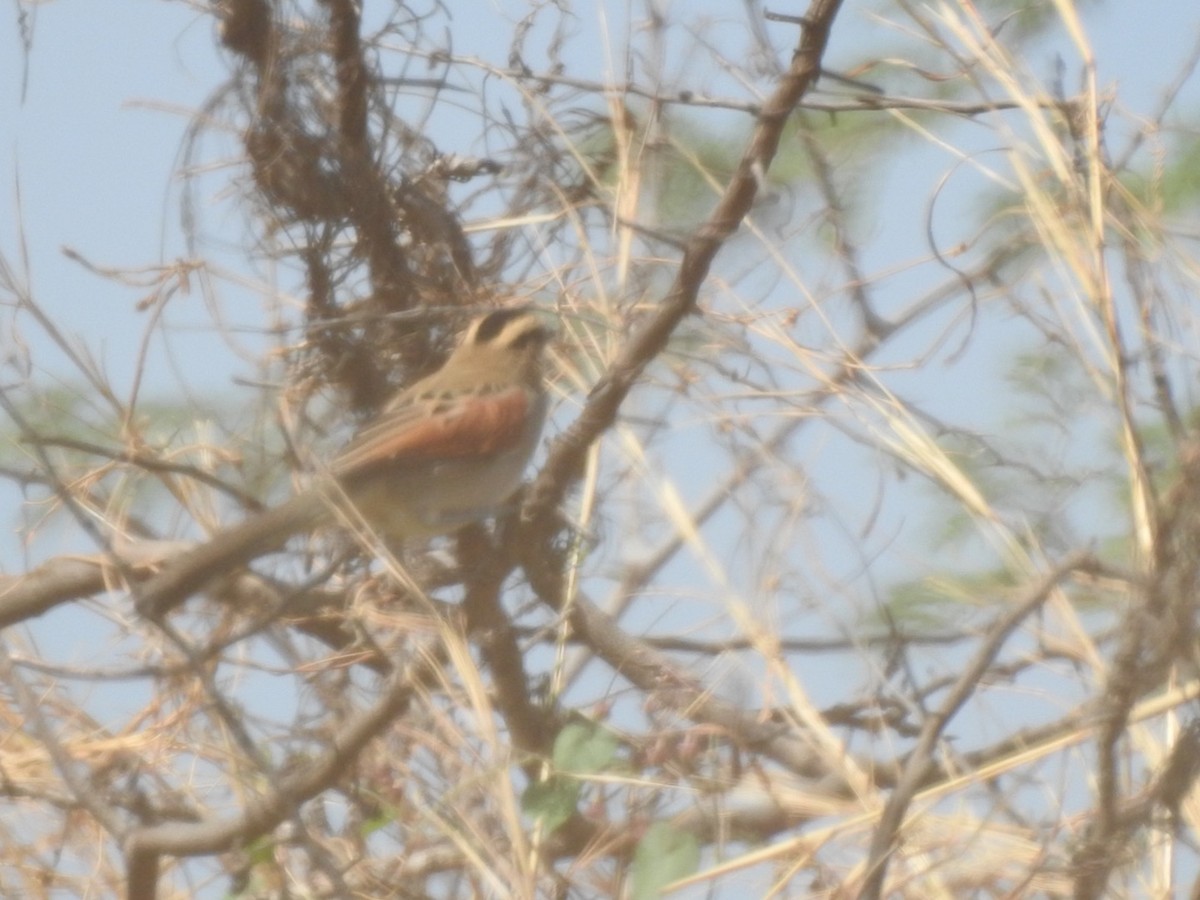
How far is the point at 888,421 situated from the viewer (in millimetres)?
3678

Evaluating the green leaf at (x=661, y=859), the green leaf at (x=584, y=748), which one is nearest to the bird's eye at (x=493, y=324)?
the green leaf at (x=584, y=748)

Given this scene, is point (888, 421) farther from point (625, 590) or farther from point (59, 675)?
point (59, 675)

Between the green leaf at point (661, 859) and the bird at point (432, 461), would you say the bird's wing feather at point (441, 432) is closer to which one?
the bird at point (432, 461)

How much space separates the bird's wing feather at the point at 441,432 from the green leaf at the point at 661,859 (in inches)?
50.1

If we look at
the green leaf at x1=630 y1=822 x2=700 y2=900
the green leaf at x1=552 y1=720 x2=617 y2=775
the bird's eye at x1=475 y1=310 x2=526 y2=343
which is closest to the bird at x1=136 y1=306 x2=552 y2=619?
the bird's eye at x1=475 y1=310 x2=526 y2=343

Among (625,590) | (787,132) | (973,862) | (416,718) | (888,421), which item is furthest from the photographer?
(787,132)

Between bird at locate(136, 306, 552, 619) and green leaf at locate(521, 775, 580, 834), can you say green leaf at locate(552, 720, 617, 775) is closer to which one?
green leaf at locate(521, 775, 580, 834)

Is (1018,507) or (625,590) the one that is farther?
(625,590)

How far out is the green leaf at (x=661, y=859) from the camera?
10.8 ft

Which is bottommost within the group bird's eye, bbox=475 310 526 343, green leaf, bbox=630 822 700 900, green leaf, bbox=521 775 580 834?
green leaf, bbox=630 822 700 900

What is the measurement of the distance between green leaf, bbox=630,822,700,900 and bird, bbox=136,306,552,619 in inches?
40.6

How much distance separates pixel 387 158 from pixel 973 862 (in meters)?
2.07

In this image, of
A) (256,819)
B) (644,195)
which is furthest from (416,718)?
(644,195)

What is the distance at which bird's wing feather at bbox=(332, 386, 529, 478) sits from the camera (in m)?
4.21
